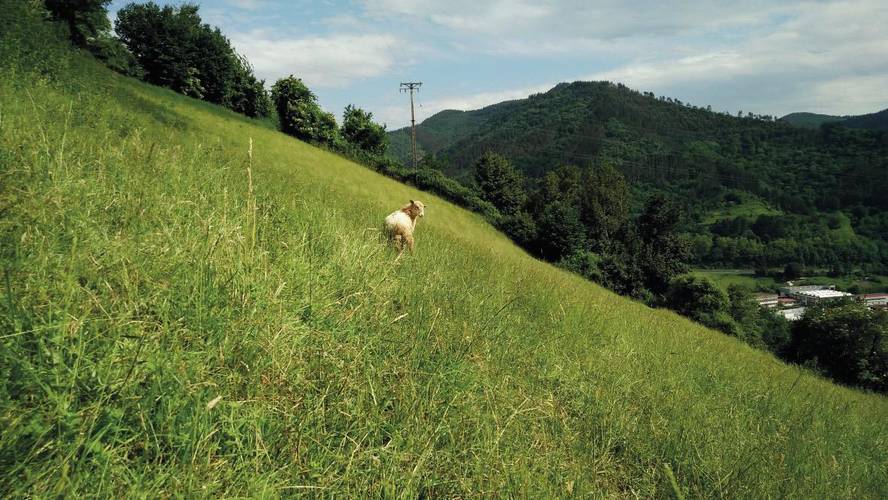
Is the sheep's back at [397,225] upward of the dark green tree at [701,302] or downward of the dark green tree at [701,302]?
upward

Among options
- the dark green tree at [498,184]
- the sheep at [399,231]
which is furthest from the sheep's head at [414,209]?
the dark green tree at [498,184]

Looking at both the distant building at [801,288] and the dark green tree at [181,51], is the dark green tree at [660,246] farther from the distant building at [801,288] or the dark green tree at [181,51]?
the distant building at [801,288]

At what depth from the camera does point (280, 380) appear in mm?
2275

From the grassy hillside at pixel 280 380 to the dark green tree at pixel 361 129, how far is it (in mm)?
59692

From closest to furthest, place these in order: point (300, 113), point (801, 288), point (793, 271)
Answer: point (300, 113), point (801, 288), point (793, 271)

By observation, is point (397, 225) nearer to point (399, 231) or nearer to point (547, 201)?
point (399, 231)

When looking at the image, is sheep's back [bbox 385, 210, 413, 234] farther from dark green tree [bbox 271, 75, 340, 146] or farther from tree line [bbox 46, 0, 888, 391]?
dark green tree [bbox 271, 75, 340, 146]

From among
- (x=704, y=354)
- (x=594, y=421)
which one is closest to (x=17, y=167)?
(x=594, y=421)

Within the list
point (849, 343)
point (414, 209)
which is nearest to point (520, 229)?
point (849, 343)

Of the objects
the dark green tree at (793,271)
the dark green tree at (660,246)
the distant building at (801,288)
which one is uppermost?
the dark green tree at (660,246)

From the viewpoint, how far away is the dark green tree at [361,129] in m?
62.7

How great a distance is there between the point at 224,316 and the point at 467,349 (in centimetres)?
209

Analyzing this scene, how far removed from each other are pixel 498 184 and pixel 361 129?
23.3 m

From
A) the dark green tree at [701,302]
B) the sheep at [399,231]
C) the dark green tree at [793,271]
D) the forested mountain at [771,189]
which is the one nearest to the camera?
the sheep at [399,231]
